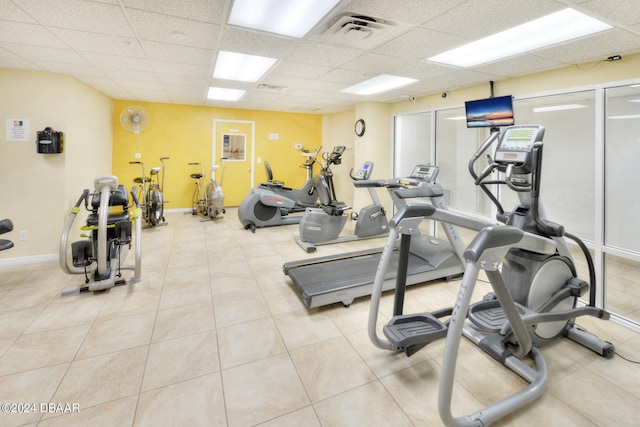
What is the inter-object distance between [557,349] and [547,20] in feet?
8.17

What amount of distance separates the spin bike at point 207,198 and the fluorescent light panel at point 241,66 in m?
2.44

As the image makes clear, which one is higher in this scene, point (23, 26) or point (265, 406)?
point (23, 26)

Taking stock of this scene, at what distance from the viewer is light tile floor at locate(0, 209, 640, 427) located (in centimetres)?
163

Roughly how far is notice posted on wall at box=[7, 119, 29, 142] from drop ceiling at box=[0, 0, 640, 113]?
64 centimetres

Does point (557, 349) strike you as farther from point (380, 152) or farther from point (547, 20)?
point (380, 152)

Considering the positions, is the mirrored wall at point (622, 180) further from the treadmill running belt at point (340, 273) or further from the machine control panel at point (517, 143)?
the treadmill running belt at point (340, 273)

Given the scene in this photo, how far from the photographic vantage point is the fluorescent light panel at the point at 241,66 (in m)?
3.45

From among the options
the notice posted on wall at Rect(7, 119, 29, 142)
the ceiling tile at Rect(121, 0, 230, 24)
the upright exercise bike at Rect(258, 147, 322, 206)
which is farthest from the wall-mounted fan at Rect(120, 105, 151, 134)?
the ceiling tile at Rect(121, 0, 230, 24)

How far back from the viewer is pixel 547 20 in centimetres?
232

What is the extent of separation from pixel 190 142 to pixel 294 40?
4962 millimetres

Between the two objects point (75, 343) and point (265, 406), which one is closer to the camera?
point (265, 406)

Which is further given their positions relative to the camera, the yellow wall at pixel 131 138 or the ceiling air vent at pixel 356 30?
the yellow wall at pixel 131 138

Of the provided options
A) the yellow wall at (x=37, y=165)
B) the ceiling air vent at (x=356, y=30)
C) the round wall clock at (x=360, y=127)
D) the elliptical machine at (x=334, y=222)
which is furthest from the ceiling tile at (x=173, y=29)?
the round wall clock at (x=360, y=127)

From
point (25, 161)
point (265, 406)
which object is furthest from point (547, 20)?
point (25, 161)
